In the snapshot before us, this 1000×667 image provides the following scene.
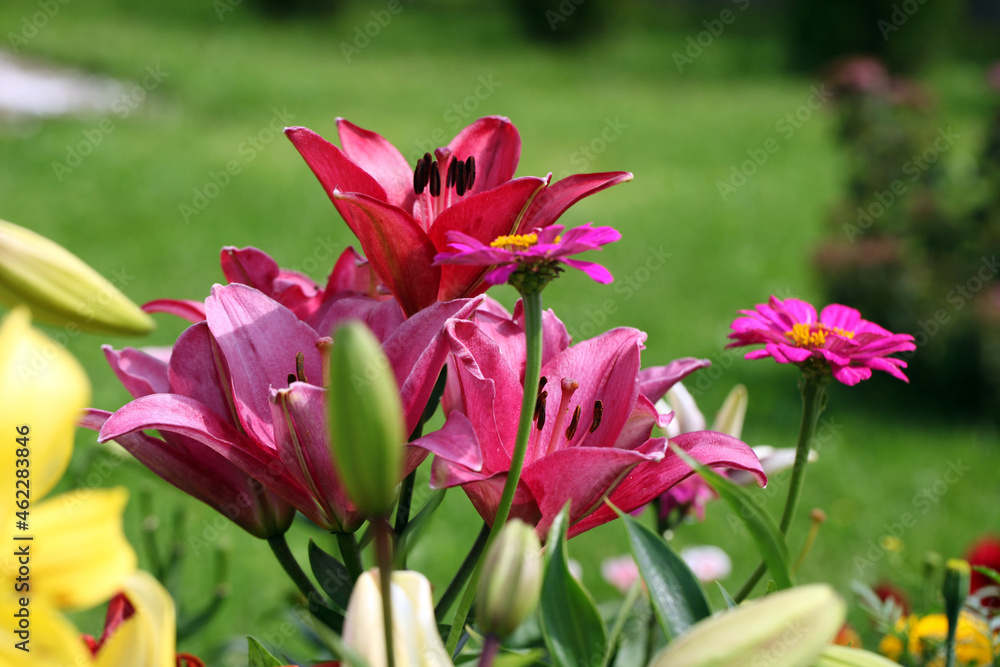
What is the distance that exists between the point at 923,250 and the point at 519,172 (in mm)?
2534

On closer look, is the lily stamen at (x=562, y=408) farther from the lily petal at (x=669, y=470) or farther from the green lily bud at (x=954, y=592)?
the green lily bud at (x=954, y=592)

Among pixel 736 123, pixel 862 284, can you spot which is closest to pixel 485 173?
pixel 862 284

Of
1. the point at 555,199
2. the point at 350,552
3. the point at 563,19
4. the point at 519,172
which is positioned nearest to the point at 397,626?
the point at 350,552

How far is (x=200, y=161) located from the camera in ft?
16.4

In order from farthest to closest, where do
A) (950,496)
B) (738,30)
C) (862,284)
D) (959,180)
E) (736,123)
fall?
(738,30), (736,123), (959,180), (862,284), (950,496)

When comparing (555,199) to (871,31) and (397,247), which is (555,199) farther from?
(871,31)

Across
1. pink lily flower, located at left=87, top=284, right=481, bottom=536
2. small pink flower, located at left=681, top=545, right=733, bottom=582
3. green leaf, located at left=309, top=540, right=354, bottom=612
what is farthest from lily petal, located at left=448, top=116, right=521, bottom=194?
small pink flower, located at left=681, top=545, right=733, bottom=582

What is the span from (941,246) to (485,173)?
3.11 meters

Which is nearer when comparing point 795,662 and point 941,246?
point 795,662

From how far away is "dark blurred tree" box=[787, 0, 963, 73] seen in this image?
26.8ft

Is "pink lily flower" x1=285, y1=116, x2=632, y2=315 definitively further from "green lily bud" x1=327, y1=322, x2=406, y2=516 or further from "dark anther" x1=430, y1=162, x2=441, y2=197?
"green lily bud" x1=327, y1=322, x2=406, y2=516

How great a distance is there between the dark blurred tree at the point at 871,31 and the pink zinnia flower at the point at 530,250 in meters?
8.55

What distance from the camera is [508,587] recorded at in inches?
11.4

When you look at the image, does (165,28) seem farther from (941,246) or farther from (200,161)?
(941,246)
